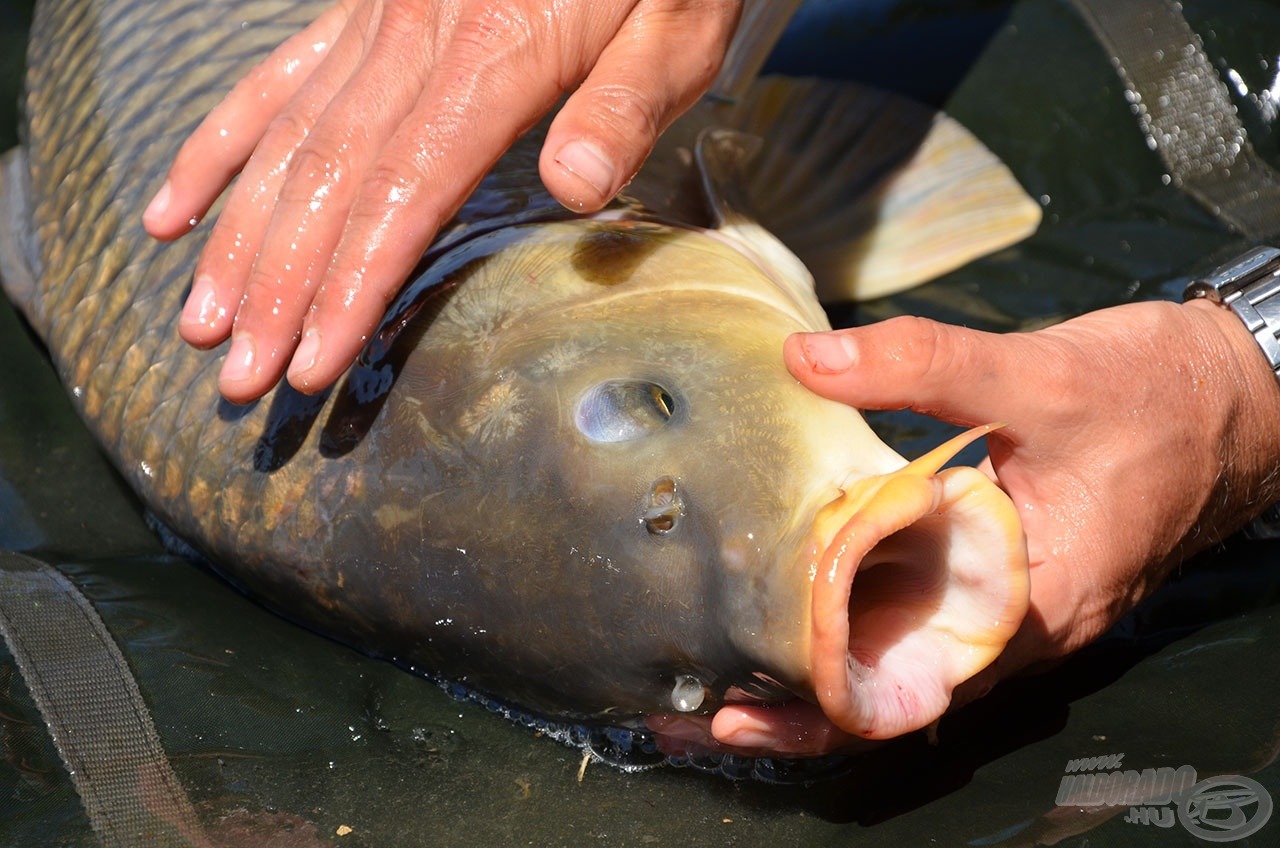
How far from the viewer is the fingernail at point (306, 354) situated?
1.59 metres

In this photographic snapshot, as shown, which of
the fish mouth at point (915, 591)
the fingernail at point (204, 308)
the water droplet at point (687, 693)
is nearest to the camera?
the fish mouth at point (915, 591)

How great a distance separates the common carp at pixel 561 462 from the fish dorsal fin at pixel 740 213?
0.01m

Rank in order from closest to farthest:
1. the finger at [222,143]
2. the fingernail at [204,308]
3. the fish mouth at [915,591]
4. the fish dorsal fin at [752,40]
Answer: the fish mouth at [915,591] → the fingernail at [204,308] → the finger at [222,143] → the fish dorsal fin at [752,40]

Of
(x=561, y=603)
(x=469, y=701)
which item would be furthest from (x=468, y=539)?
(x=469, y=701)

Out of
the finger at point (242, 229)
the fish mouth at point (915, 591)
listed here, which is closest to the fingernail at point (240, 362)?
the finger at point (242, 229)

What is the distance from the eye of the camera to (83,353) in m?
2.36

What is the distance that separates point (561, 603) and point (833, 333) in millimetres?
468

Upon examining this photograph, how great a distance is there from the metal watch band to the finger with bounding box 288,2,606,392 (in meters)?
1.02

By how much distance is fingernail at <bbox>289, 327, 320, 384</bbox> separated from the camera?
5.20 feet

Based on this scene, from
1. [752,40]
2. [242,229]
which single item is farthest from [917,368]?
[752,40]

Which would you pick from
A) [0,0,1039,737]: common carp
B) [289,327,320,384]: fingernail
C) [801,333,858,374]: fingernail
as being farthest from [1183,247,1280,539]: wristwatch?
[289,327,320,384]: fingernail

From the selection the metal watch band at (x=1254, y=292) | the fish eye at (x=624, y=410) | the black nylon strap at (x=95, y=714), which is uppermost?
the fish eye at (x=624, y=410)

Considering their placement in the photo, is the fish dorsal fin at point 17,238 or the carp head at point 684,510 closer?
the carp head at point 684,510

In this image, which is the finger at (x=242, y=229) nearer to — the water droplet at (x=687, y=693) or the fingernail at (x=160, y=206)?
the fingernail at (x=160, y=206)
